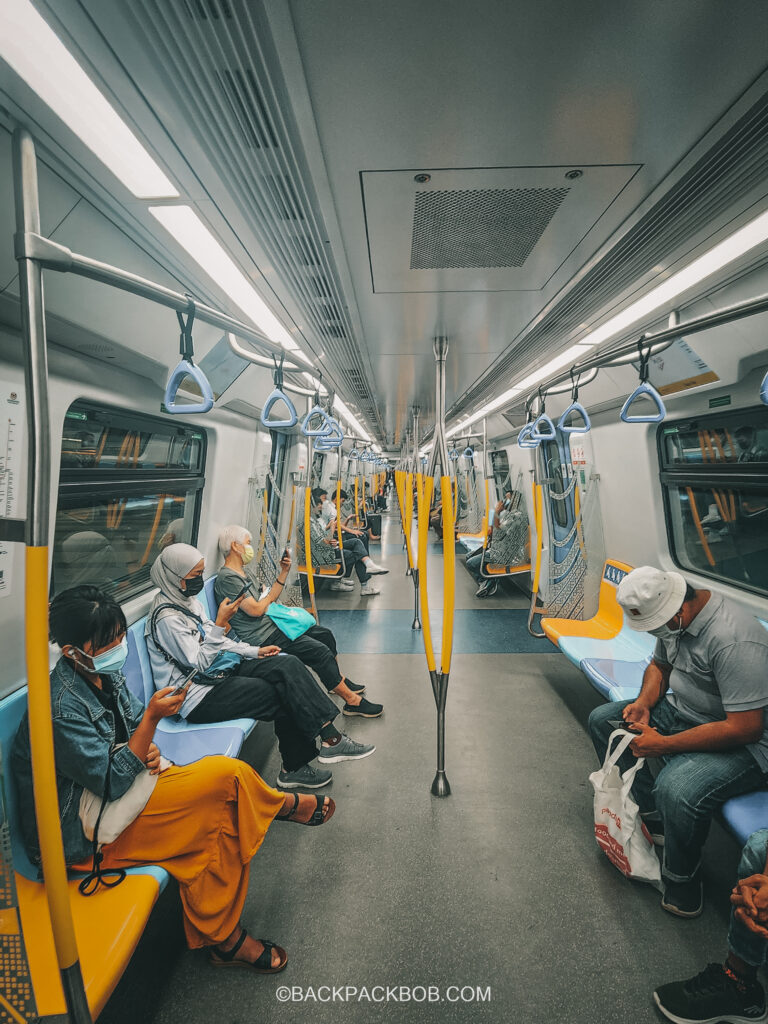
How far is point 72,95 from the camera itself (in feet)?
3.56

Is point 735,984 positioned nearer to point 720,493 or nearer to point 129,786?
point 129,786

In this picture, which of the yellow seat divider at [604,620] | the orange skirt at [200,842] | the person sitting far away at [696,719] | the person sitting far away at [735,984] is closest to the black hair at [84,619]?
the orange skirt at [200,842]

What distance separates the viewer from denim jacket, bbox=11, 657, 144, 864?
1.48 meters

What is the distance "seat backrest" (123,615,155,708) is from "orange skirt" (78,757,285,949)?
887mm

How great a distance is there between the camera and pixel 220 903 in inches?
66.2

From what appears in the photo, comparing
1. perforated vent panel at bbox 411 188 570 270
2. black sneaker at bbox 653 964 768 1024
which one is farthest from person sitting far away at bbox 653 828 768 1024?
perforated vent panel at bbox 411 188 570 270

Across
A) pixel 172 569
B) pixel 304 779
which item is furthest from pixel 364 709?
pixel 172 569

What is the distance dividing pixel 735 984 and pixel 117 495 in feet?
12.1

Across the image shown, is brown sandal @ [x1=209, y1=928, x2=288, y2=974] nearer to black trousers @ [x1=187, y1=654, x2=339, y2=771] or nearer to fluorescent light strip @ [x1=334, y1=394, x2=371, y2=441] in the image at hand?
black trousers @ [x1=187, y1=654, x2=339, y2=771]

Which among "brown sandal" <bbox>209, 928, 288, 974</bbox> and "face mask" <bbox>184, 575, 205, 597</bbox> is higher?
"face mask" <bbox>184, 575, 205, 597</bbox>

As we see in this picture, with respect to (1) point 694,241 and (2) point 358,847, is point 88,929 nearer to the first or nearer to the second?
(2) point 358,847

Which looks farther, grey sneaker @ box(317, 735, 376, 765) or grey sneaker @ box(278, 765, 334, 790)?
grey sneaker @ box(317, 735, 376, 765)

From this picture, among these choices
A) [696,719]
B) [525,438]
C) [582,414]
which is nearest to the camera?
[696,719]

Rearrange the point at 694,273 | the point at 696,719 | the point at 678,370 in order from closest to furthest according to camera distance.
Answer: the point at 694,273 < the point at 696,719 < the point at 678,370
